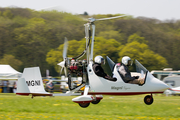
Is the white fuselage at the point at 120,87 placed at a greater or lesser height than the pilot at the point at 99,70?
lesser

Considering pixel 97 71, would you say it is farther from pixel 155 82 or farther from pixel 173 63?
pixel 173 63

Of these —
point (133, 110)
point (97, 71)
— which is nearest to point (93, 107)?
point (133, 110)

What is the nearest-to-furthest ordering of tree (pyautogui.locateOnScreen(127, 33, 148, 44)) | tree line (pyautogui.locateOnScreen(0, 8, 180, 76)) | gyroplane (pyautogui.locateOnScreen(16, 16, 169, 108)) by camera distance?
Answer: gyroplane (pyautogui.locateOnScreen(16, 16, 169, 108)), tree line (pyautogui.locateOnScreen(0, 8, 180, 76)), tree (pyautogui.locateOnScreen(127, 33, 148, 44))

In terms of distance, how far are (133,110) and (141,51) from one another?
2802 cm

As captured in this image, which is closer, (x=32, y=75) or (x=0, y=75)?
(x=32, y=75)

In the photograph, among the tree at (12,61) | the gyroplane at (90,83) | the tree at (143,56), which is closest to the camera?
the gyroplane at (90,83)

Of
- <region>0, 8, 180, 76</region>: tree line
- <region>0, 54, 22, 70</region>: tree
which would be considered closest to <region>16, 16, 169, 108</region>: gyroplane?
<region>0, 8, 180, 76</region>: tree line

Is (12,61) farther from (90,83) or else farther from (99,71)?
(99,71)

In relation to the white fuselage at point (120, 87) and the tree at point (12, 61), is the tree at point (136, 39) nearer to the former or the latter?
the tree at point (12, 61)

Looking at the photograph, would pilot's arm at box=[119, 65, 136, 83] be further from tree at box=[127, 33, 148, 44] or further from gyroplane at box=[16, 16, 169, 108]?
tree at box=[127, 33, 148, 44]

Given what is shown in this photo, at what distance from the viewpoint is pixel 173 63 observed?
4462 cm

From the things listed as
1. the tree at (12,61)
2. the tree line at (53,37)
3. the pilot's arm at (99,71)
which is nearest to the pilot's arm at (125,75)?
the pilot's arm at (99,71)

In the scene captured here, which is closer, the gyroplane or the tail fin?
the gyroplane

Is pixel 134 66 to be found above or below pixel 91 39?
below
